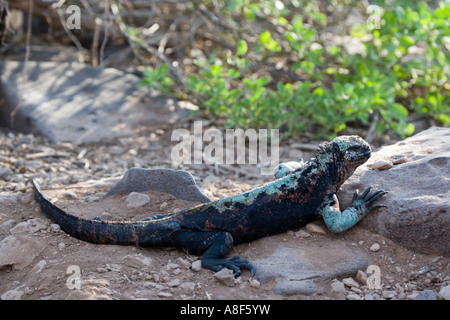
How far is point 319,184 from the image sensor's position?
4.53 meters

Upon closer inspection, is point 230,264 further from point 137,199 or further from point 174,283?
point 137,199

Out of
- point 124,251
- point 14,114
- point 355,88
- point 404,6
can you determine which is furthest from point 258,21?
point 124,251

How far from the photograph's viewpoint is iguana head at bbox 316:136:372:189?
454cm

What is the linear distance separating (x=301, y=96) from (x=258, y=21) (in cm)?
284

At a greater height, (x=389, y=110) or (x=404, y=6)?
(x=404, y=6)

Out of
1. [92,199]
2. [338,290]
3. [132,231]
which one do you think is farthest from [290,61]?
[338,290]

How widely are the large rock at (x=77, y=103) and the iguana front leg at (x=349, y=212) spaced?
3957 mm

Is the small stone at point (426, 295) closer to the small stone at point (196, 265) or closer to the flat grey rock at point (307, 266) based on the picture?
the flat grey rock at point (307, 266)

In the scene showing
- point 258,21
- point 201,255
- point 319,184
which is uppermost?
point 258,21

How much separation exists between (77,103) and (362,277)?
538cm

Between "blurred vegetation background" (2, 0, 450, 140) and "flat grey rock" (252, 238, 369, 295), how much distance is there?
289 cm

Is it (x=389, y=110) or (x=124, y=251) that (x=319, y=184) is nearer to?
(x=124, y=251)

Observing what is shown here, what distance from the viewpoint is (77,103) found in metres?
8.09

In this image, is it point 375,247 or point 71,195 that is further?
point 71,195
